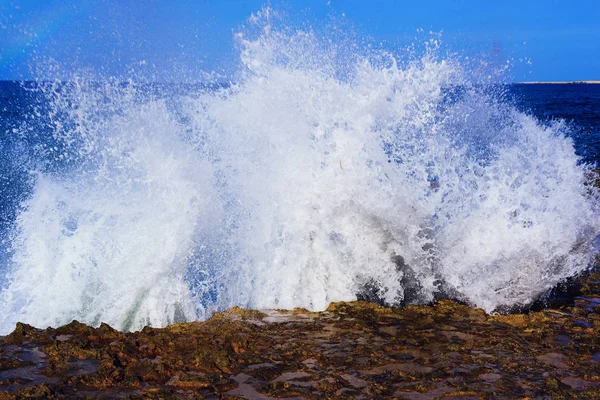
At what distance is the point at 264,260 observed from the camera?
5.07m

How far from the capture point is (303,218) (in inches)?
200

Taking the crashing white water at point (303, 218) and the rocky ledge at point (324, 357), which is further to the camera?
the crashing white water at point (303, 218)

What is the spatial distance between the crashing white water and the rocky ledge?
60 centimetres

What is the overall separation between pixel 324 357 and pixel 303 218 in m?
1.89

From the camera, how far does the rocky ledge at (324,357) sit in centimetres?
296

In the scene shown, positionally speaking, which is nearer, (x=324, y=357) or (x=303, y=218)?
(x=324, y=357)

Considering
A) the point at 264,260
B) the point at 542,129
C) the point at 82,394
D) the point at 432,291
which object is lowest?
the point at 82,394

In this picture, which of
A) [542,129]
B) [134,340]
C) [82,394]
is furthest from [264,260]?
[542,129]

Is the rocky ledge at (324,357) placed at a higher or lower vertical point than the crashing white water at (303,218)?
lower

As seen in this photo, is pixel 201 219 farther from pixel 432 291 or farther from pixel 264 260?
pixel 432 291

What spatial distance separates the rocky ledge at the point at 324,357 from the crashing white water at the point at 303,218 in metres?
0.60

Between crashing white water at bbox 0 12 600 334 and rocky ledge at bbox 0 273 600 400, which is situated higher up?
crashing white water at bbox 0 12 600 334

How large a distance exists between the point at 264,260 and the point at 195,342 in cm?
154

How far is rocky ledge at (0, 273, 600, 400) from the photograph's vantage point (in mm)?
2965
